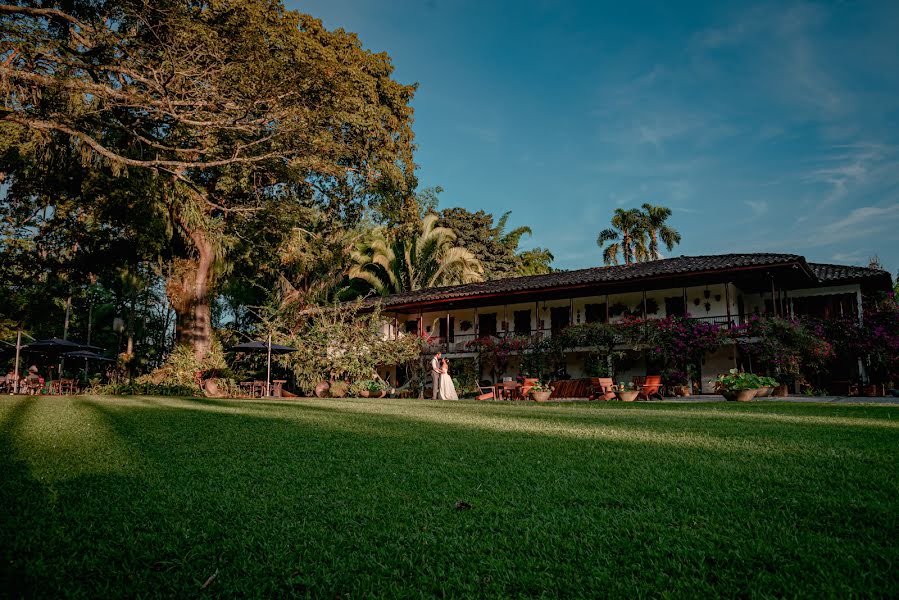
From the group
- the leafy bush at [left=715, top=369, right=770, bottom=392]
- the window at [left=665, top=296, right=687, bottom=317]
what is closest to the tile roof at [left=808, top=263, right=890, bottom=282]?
the window at [left=665, top=296, right=687, bottom=317]

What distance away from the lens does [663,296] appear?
866 inches

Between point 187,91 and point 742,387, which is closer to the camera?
point 187,91

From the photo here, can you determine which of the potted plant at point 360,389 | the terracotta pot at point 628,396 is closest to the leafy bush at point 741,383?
the terracotta pot at point 628,396

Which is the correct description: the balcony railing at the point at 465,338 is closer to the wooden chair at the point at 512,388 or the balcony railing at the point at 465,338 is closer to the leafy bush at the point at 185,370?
the wooden chair at the point at 512,388

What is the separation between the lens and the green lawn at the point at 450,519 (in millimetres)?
1780

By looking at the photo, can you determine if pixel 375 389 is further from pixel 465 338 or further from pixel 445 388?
pixel 465 338

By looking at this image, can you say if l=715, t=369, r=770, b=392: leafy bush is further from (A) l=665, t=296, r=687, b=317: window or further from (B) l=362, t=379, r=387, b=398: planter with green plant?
(B) l=362, t=379, r=387, b=398: planter with green plant

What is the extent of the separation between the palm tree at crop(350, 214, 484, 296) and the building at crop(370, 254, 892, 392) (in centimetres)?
463

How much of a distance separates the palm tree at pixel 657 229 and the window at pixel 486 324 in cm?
1396

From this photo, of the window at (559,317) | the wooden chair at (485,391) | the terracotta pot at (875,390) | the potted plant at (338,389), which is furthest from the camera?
the window at (559,317)

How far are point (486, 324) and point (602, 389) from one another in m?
10.5

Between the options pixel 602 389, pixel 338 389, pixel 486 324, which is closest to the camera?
pixel 602 389

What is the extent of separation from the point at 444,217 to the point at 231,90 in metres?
30.0

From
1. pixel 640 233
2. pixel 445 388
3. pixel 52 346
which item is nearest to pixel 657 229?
pixel 640 233
